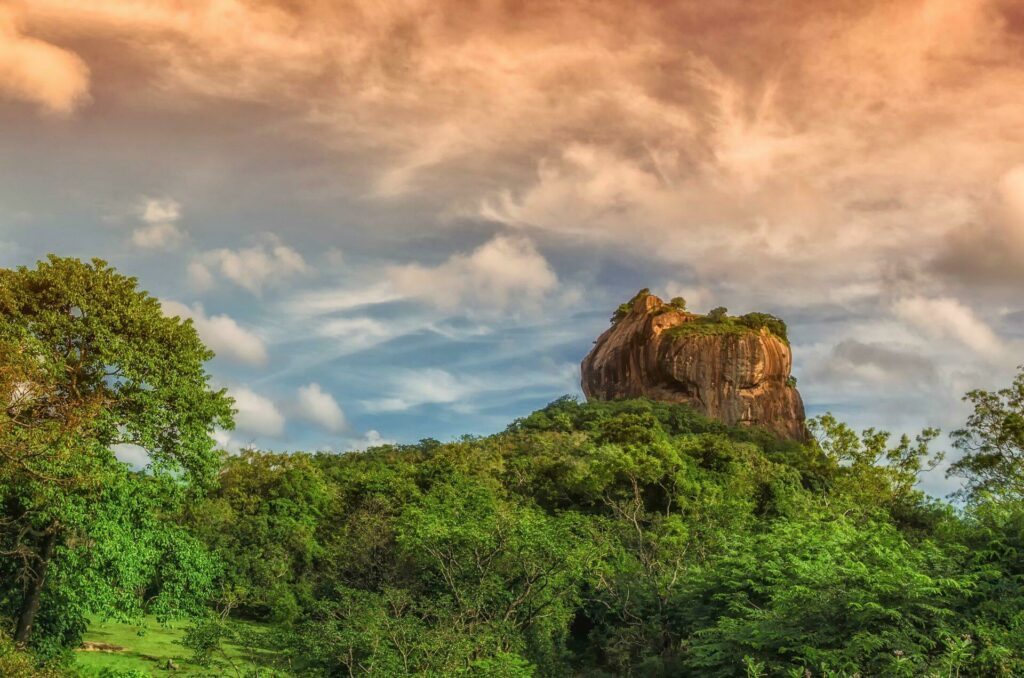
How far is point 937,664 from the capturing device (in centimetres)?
1244

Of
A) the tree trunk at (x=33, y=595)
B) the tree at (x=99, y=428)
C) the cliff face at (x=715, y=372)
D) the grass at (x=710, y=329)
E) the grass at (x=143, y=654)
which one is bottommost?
the grass at (x=143, y=654)

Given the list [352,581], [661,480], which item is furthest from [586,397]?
[352,581]

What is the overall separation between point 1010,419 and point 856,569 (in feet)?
77.3

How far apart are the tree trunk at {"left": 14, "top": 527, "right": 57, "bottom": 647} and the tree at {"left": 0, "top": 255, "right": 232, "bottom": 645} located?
26mm

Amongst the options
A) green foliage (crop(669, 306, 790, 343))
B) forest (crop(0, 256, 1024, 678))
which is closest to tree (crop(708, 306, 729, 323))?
green foliage (crop(669, 306, 790, 343))

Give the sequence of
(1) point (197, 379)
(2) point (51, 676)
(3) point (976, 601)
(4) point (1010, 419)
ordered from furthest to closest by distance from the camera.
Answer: (4) point (1010, 419), (1) point (197, 379), (3) point (976, 601), (2) point (51, 676)

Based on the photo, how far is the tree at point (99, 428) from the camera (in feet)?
64.1

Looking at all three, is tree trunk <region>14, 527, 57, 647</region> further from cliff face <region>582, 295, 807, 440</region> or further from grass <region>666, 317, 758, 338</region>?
grass <region>666, 317, 758, 338</region>

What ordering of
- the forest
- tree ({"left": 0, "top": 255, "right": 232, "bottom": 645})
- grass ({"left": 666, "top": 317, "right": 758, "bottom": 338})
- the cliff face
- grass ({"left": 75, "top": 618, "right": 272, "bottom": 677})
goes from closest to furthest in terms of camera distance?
the forest
tree ({"left": 0, "top": 255, "right": 232, "bottom": 645})
grass ({"left": 75, "top": 618, "right": 272, "bottom": 677})
the cliff face
grass ({"left": 666, "top": 317, "right": 758, "bottom": 338})

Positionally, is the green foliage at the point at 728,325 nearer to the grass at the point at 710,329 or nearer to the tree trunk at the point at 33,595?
the grass at the point at 710,329

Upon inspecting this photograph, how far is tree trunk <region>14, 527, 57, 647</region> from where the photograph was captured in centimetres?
1998

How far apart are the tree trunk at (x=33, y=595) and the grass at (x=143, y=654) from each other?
1.51 meters

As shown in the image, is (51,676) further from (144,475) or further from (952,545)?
(952,545)

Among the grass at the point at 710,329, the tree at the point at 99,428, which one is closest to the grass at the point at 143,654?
the tree at the point at 99,428
